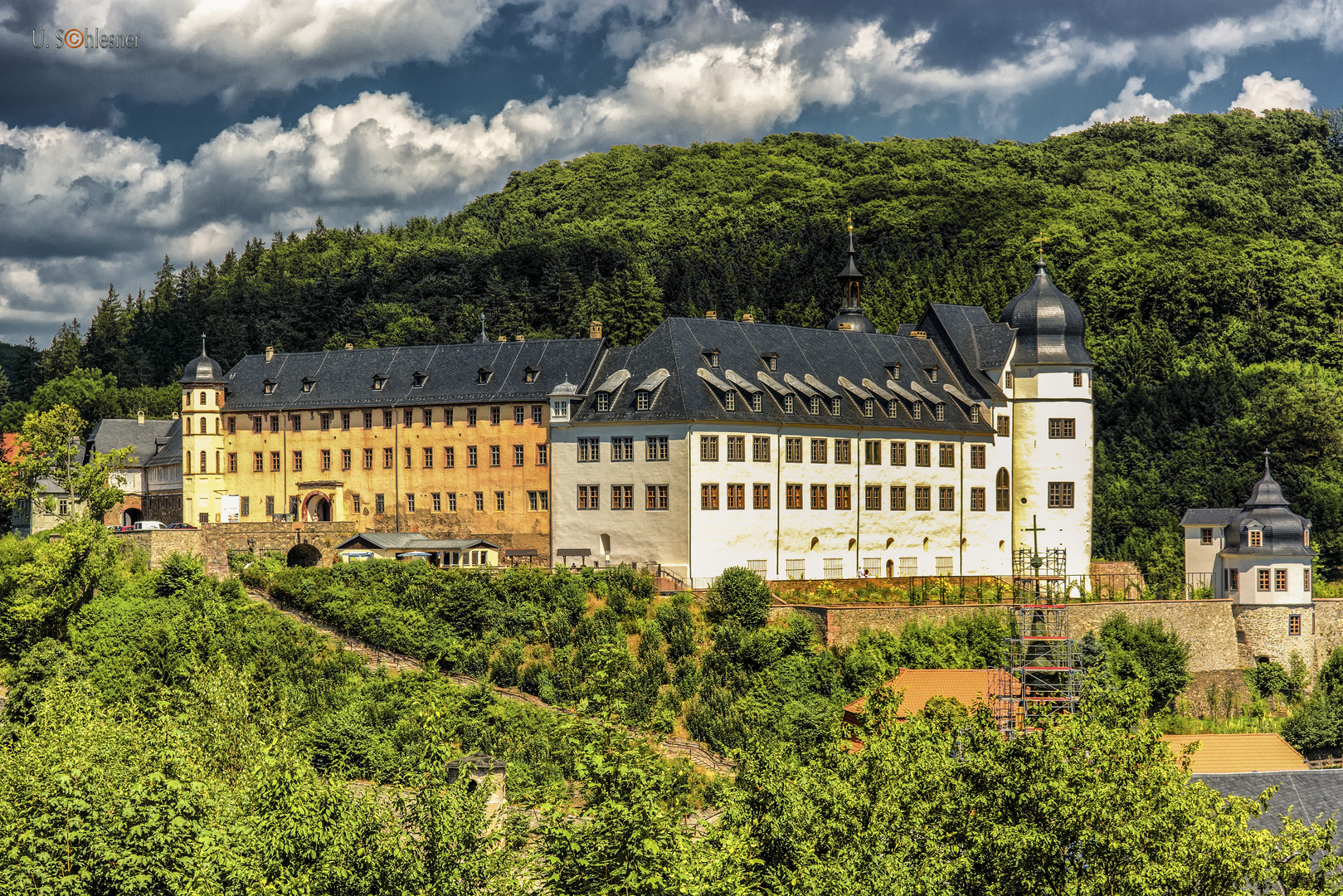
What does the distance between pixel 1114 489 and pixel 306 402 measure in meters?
47.6

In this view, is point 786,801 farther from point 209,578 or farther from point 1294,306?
point 1294,306

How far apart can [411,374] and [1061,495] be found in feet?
103

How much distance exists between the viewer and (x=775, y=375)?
67312 millimetres

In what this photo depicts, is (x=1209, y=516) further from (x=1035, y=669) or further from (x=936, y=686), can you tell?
(x=1035, y=669)

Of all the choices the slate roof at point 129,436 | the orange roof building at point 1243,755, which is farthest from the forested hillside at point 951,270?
the orange roof building at point 1243,755

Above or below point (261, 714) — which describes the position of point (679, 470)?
above

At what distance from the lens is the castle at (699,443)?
63.6 meters

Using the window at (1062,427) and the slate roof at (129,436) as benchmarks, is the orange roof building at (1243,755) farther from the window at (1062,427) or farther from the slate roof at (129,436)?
the slate roof at (129,436)

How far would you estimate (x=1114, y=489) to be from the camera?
9100 centimetres

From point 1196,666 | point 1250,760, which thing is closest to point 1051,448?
point 1196,666

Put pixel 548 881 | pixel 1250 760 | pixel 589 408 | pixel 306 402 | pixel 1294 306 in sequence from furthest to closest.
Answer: pixel 1294 306 < pixel 306 402 < pixel 589 408 < pixel 1250 760 < pixel 548 881

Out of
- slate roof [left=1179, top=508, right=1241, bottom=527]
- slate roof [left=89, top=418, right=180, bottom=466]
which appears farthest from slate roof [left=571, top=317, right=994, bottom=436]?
slate roof [left=89, top=418, right=180, bottom=466]

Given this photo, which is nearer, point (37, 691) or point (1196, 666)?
point (37, 691)

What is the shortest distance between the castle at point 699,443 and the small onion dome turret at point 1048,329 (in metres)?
0.10
